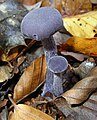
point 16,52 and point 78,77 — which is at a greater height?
point 16,52

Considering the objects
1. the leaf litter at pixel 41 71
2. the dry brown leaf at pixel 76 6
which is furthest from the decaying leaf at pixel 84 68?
the dry brown leaf at pixel 76 6

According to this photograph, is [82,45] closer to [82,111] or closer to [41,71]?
[41,71]

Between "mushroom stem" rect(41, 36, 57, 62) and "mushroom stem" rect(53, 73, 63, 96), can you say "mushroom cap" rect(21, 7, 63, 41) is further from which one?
"mushroom stem" rect(53, 73, 63, 96)

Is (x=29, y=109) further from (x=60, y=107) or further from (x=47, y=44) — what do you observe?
(x=47, y=44)

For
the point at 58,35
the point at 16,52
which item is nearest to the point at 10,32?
the point at 16,52

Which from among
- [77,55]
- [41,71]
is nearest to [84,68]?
[77,55]

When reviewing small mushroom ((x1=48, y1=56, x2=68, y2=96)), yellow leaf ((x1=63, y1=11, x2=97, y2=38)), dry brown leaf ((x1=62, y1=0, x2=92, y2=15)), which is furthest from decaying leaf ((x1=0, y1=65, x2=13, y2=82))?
dry brown leaf ((x1=62, y1=0, x2=92, y2=15))
